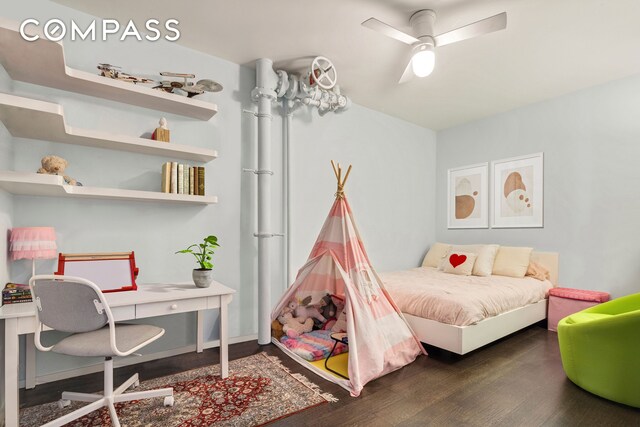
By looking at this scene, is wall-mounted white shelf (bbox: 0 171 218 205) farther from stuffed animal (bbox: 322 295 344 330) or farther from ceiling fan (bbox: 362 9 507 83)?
ceiling fan (bbox: 362 9 507 83)

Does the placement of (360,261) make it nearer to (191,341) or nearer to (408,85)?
(191,341)

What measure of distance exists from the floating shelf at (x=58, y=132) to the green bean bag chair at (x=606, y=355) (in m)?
3.06

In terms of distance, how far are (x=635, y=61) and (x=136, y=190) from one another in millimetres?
4707

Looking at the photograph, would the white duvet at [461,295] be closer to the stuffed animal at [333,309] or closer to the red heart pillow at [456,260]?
the red heart pillow at [456,260]

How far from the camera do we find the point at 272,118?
3627 mm

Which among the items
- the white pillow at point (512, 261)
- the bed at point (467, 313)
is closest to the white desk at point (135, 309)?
the bed at point (467, 313)

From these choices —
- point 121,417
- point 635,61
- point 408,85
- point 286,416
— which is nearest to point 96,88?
point 121,417

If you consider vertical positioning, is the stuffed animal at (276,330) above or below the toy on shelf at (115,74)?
below

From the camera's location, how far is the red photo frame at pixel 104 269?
2277 millimetres

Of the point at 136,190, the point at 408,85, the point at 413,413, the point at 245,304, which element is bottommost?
the point at 413,413

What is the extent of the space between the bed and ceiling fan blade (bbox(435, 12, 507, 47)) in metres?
2.06

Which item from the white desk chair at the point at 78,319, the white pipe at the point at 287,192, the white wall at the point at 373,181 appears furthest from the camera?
the white wall at the point at 373,181

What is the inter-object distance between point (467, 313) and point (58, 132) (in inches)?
129

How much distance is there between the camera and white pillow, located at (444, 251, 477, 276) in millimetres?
4176
